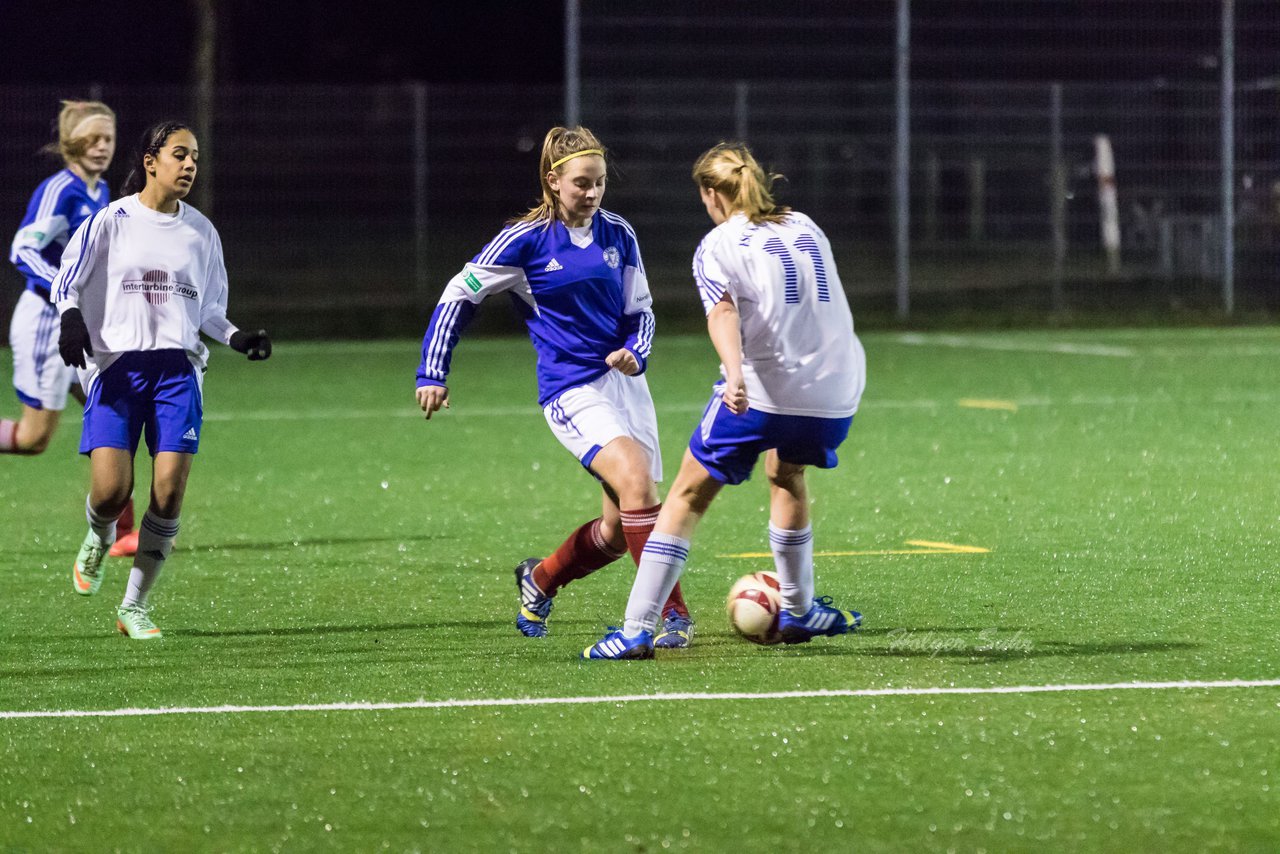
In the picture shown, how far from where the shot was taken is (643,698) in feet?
20.3

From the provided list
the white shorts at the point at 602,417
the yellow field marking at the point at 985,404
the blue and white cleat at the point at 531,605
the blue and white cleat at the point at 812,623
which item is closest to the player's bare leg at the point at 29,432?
the blue and white cleat at the point at 531,605

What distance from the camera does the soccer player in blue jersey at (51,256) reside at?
29.9 ft

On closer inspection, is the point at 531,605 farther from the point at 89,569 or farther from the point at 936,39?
the point at 936,39

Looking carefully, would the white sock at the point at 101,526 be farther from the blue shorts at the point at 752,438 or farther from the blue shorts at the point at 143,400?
the blue shorts at the point at 752,438

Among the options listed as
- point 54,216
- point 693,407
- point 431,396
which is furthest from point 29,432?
point 693,407

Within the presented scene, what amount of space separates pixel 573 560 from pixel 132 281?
5.82 feet

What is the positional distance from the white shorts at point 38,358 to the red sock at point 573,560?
3.79 m

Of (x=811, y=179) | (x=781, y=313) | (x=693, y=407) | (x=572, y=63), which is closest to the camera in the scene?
(x=781, y=313)

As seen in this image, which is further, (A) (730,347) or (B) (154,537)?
(B) (154,537)

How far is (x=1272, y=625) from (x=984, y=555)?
1.92 m

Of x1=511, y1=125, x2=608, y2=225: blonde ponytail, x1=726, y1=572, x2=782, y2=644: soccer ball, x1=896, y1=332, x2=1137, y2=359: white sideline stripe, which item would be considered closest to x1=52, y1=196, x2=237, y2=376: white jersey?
x1=511, y1=125, x2=608, y2=225: blonde ponytail

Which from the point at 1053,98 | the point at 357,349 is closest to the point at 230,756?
the point at 357,349

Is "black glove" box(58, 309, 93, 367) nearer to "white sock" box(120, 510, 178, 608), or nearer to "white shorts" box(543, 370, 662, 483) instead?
"white sock" box(120, 510, 178, 608)

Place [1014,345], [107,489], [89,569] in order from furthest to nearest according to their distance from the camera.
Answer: [1014,345] → [89,569] → [107,489]
